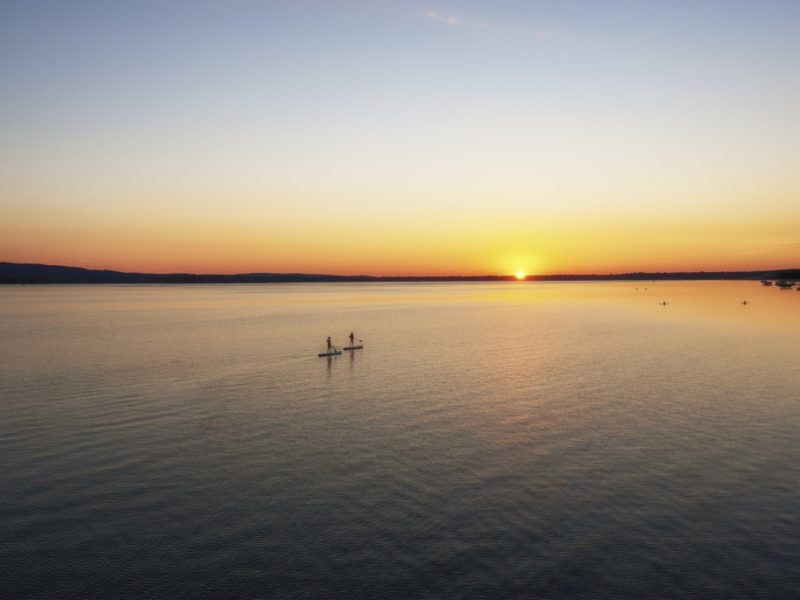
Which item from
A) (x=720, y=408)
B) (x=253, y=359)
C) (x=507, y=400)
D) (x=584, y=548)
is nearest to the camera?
(x=584, y=548)

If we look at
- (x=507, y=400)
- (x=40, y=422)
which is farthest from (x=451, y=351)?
(x=40, y=422)

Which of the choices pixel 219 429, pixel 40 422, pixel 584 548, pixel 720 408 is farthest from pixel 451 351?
pixel 584 548

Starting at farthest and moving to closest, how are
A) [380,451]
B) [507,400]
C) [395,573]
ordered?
[507,400] < [380,451] < [395,573]

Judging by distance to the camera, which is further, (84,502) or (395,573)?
(84,502)

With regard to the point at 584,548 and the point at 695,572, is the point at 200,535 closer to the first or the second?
the point at 584,548

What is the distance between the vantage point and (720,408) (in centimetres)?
3994

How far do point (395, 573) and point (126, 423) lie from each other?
24.5 meters

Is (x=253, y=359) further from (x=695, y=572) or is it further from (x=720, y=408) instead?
(x=695, y=572)

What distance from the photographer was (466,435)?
34.0 meters

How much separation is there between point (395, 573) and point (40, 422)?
2855 cm

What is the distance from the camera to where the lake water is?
18578 mm

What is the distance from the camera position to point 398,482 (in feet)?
86.3

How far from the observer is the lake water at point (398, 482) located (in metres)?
18.6

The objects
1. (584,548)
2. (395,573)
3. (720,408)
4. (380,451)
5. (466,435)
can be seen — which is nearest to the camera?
(395,573)
